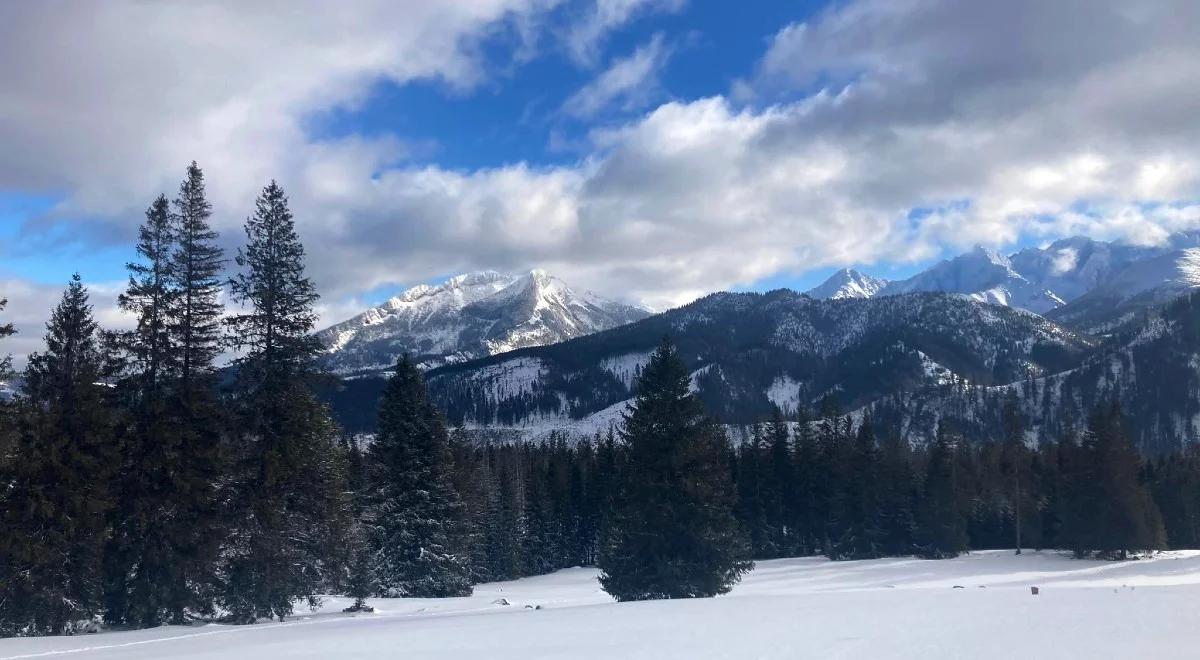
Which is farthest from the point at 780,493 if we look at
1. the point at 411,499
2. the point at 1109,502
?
the point at 411,499

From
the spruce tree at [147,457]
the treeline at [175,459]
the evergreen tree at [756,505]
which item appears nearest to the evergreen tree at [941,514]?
the evergreen tree at [756,505]

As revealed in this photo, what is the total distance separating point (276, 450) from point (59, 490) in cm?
679

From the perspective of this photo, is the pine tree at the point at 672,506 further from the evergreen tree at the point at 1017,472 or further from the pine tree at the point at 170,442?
the evergreen tree at the point at 1017,472

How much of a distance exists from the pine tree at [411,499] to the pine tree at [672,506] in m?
12.1

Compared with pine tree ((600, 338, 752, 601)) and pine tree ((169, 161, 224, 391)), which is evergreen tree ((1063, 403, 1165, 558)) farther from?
pine tree ((169, 161, 224, 391))

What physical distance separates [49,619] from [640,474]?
69.8ft

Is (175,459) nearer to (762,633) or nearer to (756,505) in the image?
(762,633)

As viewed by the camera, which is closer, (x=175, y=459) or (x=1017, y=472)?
(x=175, y=459)

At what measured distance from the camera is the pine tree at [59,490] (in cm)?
2559

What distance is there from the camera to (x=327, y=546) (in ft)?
102

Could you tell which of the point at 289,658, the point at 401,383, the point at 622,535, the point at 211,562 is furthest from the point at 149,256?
the point at 622,535

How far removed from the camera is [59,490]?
86.7 ft

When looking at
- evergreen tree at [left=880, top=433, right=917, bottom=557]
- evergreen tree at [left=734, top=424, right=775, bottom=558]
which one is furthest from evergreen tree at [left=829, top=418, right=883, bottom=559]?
evergreen tree at [left=734, top=424, right=775, bottom=558]

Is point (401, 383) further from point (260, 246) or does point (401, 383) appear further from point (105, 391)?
point (105, 391)
